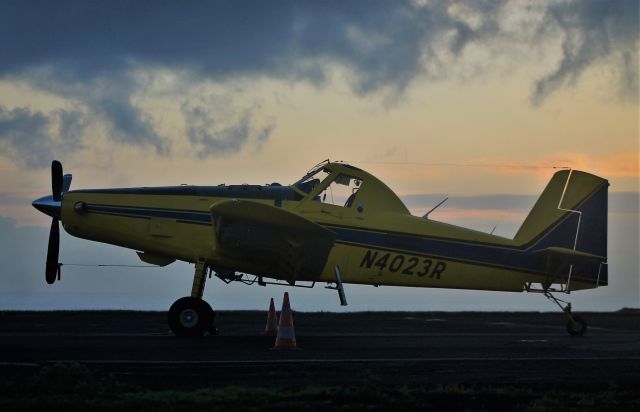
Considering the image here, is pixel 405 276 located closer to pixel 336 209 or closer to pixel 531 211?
pixel 336 209

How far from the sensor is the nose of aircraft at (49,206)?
1669cm

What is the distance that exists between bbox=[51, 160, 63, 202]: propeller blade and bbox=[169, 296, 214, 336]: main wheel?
3.41 meters

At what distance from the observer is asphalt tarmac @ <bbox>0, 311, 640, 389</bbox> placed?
32.0ft

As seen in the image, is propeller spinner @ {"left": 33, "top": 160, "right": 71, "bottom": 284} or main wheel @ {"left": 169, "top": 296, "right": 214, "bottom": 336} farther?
propeller spinner @ {"left": 33, "top": 160, "right": 71, "bottom": 284}

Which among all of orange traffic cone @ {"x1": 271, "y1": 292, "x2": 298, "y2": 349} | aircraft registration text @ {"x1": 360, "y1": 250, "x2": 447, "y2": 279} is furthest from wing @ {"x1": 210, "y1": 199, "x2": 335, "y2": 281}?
orange traffic cone @ {"x1": 271, "y1": 292, "x2": 298, "y2": 349}

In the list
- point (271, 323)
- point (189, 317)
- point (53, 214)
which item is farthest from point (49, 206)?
point (271, 323)

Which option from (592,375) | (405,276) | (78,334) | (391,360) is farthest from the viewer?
(405,276)

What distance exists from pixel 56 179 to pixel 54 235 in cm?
109

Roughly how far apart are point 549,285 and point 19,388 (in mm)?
12306

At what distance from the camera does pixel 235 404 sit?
25.1ft

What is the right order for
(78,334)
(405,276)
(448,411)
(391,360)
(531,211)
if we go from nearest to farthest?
(448,411) < (391,360) < (78,334) < (405,276) < (531,211)

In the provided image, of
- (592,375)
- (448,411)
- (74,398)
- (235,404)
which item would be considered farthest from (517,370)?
(74,398)

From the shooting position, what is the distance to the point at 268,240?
52.0ft

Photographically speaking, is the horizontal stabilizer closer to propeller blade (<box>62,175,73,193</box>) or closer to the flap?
the flap
